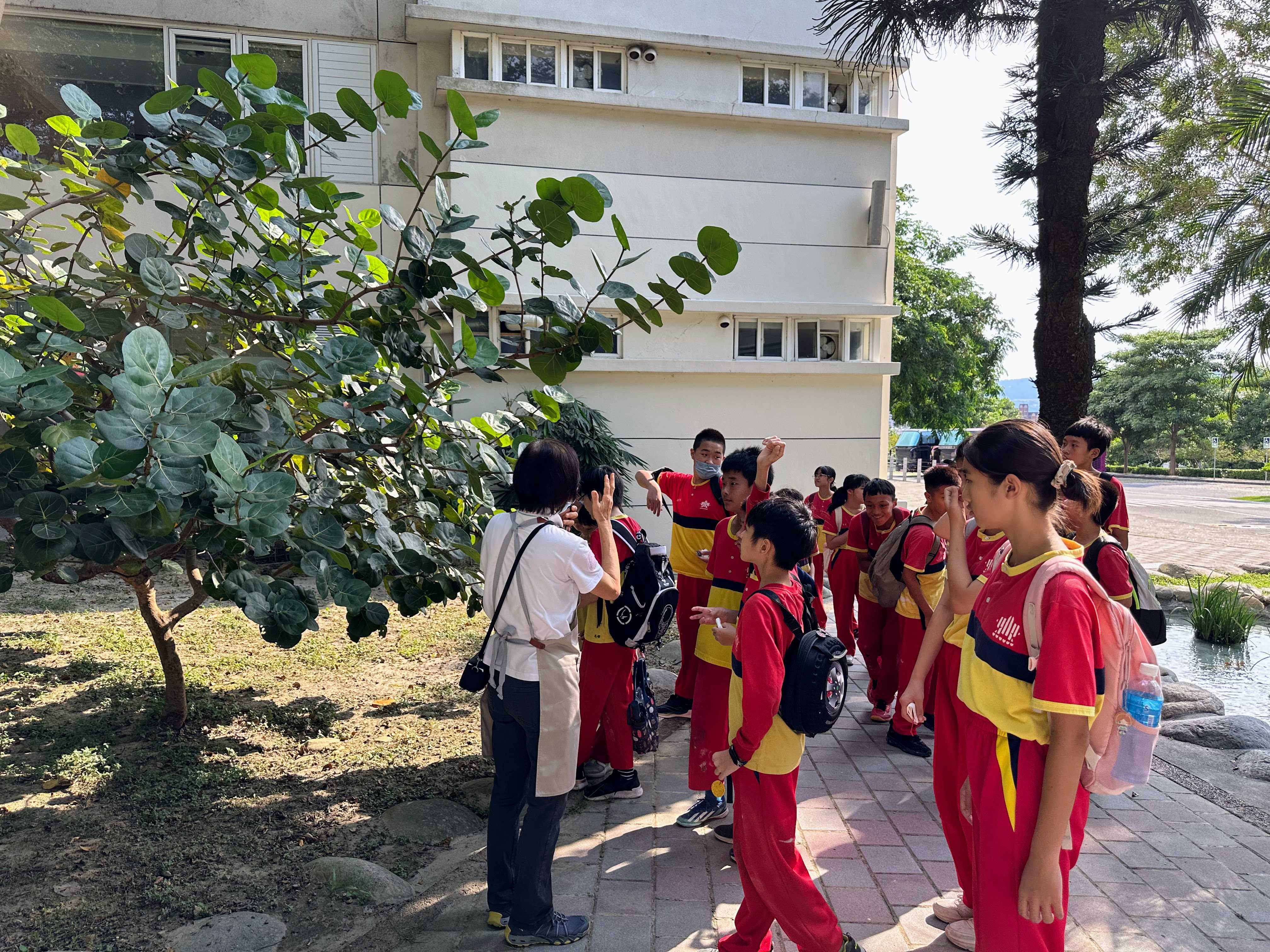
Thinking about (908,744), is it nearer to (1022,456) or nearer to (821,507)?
(1022,456)

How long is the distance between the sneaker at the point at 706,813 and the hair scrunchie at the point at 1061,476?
2.43 meters

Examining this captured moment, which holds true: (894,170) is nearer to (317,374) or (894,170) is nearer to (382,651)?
(382,651)

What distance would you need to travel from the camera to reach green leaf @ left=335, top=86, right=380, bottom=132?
2.79 metres

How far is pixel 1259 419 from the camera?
41.1 metres

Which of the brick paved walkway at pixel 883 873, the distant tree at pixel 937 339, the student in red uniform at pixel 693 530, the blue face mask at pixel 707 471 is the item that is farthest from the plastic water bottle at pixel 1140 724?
the distant tree at pixel 937 339

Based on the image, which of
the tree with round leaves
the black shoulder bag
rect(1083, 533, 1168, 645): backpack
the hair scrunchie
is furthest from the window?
the hair scrunchie

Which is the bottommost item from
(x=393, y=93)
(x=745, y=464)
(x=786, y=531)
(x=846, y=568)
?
(x=846, y=568)

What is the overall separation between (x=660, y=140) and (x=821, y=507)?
534 cm

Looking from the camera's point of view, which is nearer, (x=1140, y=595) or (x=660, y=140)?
(x=1140, y=595)

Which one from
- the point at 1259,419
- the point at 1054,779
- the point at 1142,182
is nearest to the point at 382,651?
the point at 1054,779

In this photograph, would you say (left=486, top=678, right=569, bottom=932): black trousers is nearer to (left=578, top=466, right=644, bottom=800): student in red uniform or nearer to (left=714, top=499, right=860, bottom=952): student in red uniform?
(left=714, top=499, right=860, bottom=952): student in red uniform

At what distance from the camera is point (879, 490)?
18.6 feet

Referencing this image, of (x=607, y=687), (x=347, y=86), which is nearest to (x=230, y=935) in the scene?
(x=607, y=687)

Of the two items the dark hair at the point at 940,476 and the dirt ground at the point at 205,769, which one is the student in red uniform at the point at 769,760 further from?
the dark hair at the point at 940,476
